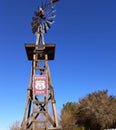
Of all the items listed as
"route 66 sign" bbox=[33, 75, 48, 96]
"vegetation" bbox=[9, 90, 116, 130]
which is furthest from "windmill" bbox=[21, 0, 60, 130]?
"vegetation" bbox=[9, 90, 116, 130]

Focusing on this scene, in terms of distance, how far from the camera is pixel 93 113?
56094 millimetres

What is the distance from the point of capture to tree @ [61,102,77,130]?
2347 inches

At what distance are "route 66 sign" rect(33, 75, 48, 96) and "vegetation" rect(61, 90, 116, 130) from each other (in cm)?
3320

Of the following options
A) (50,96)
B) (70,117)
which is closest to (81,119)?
(70,117)

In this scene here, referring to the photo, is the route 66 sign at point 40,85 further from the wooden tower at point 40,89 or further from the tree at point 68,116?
the tree at point 68,116

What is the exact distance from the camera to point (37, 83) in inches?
942

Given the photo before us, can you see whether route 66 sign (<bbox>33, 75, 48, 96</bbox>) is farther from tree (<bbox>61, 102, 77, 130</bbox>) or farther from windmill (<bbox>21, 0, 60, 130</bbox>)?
tree (<bbox>61, 102, 77, 130</bbox>)

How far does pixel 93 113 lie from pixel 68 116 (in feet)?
21.4

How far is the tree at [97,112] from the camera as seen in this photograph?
55.3 m

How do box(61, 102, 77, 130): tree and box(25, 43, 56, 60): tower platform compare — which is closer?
box(25, 43, 56, 60): tower platform

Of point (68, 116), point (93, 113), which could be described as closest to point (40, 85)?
point (93, 113)

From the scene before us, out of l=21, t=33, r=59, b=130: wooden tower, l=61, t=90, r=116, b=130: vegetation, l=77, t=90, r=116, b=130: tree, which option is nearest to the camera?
l=21, t=33, r=59, b=130: wooden tower

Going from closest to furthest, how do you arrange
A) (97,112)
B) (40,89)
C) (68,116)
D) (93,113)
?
(40,89), (97,112), (93,113), (68,116)

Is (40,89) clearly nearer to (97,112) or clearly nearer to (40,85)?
(40,85)
